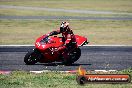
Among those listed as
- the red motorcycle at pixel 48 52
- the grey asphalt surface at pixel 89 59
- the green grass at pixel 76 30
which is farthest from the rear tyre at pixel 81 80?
the green grass at pixel 76 30

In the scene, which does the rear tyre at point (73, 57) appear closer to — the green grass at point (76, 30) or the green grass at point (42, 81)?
the green grass at point (42, 81)

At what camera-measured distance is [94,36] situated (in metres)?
27.4

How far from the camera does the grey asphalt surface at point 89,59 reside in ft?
52.5

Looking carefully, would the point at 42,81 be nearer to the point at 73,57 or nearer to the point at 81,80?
the point at 81,80

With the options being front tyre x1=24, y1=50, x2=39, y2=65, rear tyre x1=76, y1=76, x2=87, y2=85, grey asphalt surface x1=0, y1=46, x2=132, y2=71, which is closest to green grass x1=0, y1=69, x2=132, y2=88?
rear tyre x1=76, y1=76, x2=87, y2=85

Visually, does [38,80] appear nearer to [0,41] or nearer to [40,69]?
[40,69]

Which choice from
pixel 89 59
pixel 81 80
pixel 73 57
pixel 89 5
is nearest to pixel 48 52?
pixel 73 57

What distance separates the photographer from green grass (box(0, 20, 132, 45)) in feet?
83.4

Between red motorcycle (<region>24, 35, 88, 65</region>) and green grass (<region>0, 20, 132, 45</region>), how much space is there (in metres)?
7.49

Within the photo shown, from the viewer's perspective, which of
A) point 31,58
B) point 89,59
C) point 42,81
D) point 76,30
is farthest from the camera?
point 76,30

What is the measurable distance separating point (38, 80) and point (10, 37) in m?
14.8

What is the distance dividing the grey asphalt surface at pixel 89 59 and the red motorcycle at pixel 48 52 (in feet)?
0.74

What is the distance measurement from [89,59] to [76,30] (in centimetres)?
1273

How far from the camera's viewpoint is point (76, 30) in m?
30.6
